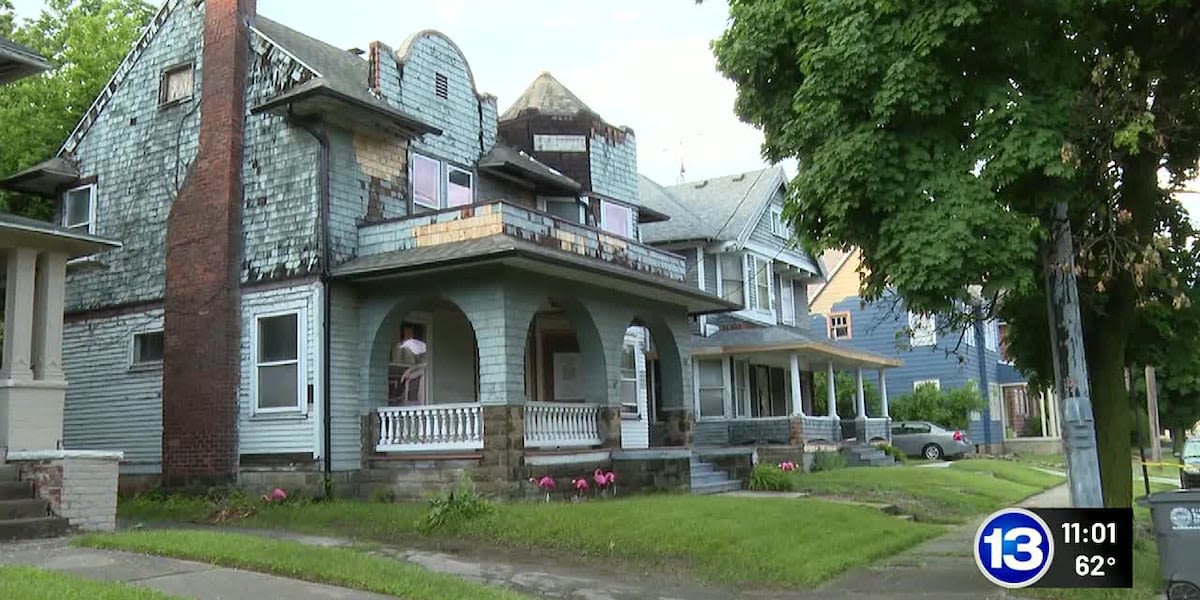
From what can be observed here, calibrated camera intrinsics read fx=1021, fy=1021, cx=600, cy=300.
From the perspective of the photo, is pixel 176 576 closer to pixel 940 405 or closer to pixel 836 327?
pixel 940 405

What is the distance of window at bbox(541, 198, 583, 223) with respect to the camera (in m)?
21.6

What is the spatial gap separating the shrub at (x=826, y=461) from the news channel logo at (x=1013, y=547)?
18.6 metres

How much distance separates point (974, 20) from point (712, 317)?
63.5 feet

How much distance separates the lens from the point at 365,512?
1439 cm

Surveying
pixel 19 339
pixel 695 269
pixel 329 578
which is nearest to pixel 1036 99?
pixel 329 578

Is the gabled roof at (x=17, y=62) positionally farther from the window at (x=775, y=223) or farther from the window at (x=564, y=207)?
the window at (x=775, y=223)

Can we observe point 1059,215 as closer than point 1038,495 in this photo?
Yes

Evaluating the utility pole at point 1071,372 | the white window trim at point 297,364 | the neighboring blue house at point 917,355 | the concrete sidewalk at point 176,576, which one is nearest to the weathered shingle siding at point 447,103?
the white window trim at point 297,364

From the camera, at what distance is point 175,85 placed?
60.5 feet

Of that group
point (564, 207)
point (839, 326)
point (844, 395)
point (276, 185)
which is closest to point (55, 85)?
point (276, 185)

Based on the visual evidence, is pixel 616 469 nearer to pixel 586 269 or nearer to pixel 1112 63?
pixel 586 269

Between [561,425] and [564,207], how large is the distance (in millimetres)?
6557

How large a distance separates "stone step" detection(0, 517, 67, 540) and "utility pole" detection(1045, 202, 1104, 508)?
11.3 metres

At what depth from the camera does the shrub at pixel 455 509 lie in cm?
1333
